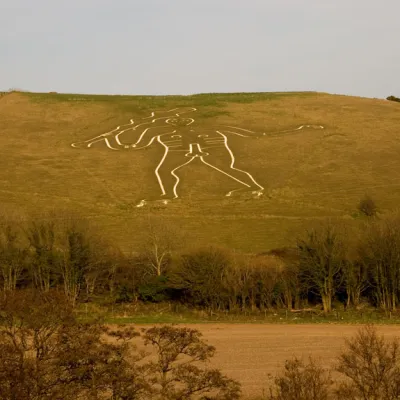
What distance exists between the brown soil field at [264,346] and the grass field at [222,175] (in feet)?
43.2

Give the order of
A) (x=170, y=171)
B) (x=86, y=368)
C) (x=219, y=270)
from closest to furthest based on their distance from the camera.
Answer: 1. (x=86, y=368)
2. (x=219, y=270)
3. (x=170, y=171)

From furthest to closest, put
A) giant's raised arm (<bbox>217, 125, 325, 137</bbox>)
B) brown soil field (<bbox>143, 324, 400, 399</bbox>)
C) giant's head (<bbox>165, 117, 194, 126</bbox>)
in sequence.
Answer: giant's head (<bbox>165, 117, 194, 126</bbox>) < giant's raised arm (<bbox>217, 125, 325, 137</bbox>) < brown soil field (<bbox>143, 324, 400, 399</bbox>)

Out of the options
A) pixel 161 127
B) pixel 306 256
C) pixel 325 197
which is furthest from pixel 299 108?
pixel 306 256

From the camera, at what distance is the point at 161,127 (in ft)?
301

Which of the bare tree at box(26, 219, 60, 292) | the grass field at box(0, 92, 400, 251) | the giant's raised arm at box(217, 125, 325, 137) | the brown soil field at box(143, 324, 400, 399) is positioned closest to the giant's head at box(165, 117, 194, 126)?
the grass field at box(0, 92, 400, 251)

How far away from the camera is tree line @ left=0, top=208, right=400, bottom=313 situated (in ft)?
122

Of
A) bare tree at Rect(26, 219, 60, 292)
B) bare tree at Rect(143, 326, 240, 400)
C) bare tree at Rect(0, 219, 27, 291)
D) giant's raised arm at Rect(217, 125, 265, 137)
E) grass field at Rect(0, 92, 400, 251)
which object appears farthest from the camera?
giant's raised arm at Rect(217, 125, 265, 137)

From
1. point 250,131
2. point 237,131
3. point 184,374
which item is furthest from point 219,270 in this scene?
point 237,131

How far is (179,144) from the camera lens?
81125 millimetres

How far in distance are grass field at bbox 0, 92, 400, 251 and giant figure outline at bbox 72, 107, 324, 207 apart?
115 cm

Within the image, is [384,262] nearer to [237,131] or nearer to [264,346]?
[264,346]

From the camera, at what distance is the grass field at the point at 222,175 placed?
52250 mm

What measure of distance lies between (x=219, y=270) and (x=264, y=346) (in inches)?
430

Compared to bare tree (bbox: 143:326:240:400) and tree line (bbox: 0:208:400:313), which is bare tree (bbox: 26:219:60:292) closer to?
tree line (bbox: 0:208:400:313)
